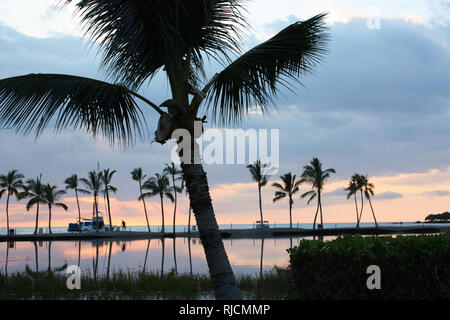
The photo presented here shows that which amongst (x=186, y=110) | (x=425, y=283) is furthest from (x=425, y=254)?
(x=186, y=110)

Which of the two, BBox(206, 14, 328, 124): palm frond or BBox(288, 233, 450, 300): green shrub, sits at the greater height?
BBox(206, 14, 328, 124): palm frond

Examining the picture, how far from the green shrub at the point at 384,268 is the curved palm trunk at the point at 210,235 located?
1.82 metres

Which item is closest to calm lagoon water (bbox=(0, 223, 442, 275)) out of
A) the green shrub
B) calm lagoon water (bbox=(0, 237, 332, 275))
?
calm lagoon water (bbox=(0, 237, 332, 275))

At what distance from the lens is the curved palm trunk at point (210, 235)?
235 inches

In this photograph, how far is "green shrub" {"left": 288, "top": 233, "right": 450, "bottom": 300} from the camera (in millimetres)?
6754

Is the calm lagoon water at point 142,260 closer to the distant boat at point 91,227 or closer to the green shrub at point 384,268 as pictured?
the green shrub at point 384,268

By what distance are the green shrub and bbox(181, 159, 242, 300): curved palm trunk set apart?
182 centimetres

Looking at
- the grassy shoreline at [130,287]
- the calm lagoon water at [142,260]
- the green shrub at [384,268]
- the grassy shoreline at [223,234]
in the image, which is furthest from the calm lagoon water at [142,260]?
the grassy shoreline at [223,234]

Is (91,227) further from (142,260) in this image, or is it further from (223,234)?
(142,260)

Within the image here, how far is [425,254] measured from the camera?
6.79 meters

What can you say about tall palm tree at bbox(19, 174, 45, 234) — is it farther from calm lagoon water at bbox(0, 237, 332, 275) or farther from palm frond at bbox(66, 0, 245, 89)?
palm frond at bbox(66, 0, 245, 89)

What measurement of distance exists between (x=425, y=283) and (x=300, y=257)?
6.52 feet

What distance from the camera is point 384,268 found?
6852mm
